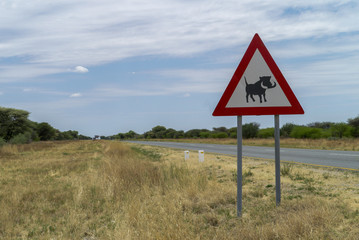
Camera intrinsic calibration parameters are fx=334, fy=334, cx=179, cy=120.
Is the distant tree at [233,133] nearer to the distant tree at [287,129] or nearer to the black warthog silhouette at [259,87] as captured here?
the distant tree at [287,129]

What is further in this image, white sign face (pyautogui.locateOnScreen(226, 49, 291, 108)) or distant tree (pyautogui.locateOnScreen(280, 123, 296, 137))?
distant tree (pyautogui.locateOnScreen(280, 123, 296, 137))

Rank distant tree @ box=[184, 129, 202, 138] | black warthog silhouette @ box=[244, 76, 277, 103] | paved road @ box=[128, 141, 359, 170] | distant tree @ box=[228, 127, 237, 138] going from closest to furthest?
black warthog silhouette @ box=[244, 76, 277, 103] < paved road @ box=[128, 141, 359, 170] < distant tree @ box=[228, 127, 237, 138] < distant tree @ box=[184, 129, 202, 138]

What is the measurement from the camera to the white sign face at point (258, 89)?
494 centimetres

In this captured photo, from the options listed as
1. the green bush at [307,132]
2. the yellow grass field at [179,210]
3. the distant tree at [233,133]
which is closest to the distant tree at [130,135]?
the distant tree at [233,133]

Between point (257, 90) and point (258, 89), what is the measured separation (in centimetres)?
2

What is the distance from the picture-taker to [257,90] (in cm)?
493

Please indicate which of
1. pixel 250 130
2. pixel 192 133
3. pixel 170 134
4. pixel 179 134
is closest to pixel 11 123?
pixel 250 130

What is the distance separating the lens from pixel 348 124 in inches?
2026

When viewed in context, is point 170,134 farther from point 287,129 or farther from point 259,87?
point 259,87

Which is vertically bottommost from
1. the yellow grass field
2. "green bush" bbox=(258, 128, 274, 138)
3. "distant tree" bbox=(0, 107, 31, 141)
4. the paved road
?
the yellow grass field

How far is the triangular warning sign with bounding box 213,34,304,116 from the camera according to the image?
495 centimetres

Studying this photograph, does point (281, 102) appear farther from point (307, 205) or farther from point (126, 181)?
point (126, 181)

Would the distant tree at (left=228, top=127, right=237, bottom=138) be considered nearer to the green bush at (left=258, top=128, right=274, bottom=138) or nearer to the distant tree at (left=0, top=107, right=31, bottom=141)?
the green bush at (left=258, top=128, right=274, bottom=138)

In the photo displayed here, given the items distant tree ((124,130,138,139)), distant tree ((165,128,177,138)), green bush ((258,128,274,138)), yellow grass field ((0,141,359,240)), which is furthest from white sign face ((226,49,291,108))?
distant tree ((124,130,138,139))
